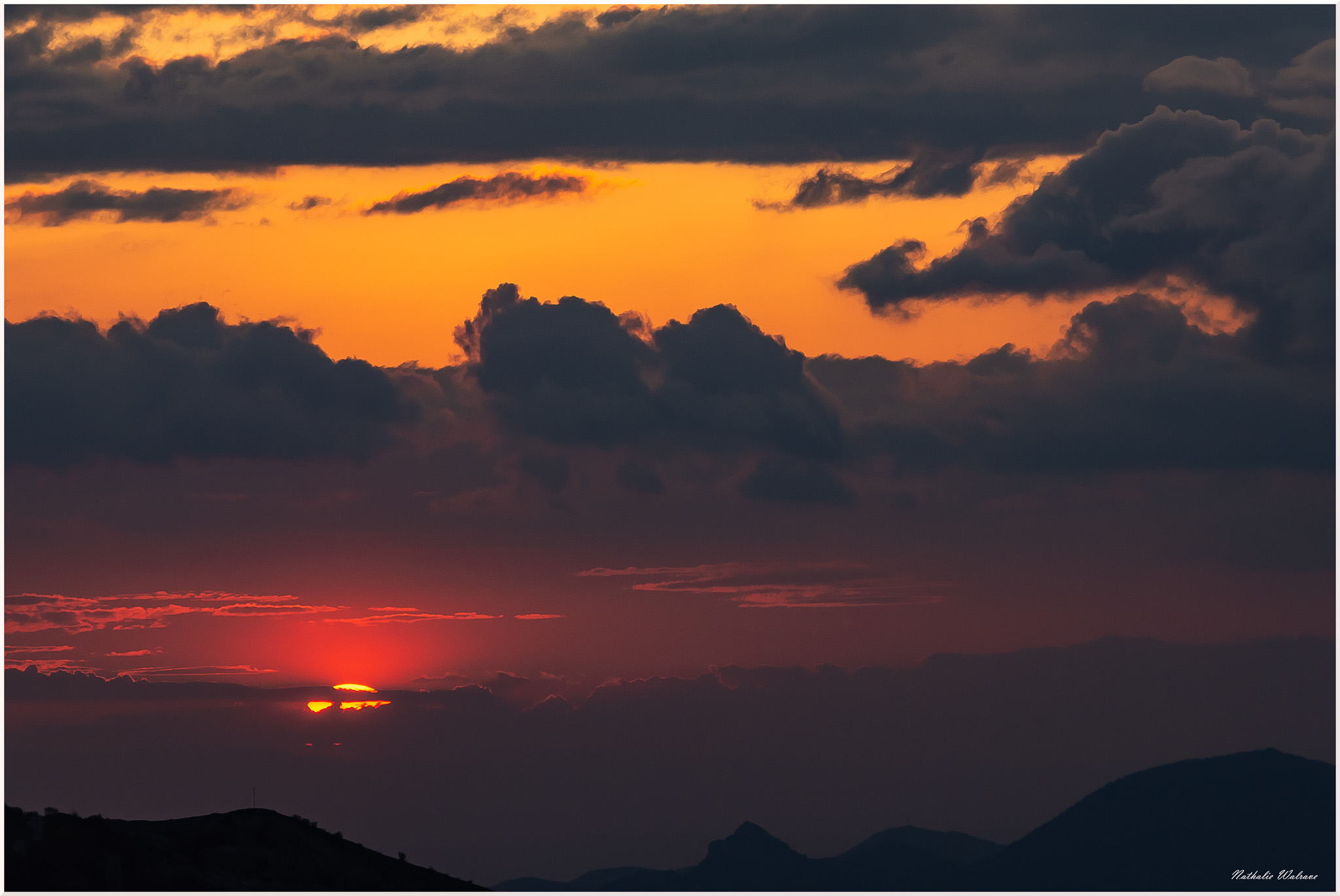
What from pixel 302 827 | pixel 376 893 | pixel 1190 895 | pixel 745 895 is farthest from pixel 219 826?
pixel 1190 895

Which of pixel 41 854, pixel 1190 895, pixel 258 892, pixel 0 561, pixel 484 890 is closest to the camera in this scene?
pixel 1190 895

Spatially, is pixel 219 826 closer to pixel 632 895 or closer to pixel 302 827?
pixel 302 827

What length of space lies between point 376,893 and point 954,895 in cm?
4650

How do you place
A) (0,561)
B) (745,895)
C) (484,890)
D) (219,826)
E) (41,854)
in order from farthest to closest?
1. (484,890)
2. (219,826)
3. (41,854)
4. (745,895)
5. (0,561)

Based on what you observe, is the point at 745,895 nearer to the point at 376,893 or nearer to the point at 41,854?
the point at 376,893

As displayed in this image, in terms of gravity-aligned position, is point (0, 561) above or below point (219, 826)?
above

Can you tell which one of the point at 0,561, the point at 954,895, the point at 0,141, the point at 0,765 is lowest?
the point at 954,895

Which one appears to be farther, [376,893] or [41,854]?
[376,893]

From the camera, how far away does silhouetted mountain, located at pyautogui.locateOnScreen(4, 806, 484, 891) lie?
112 meters

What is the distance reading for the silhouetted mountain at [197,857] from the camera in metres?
112

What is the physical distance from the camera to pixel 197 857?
127062 millimetres

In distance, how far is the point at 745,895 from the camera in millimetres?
98938

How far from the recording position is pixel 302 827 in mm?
143875

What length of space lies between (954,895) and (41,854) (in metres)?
64.5
